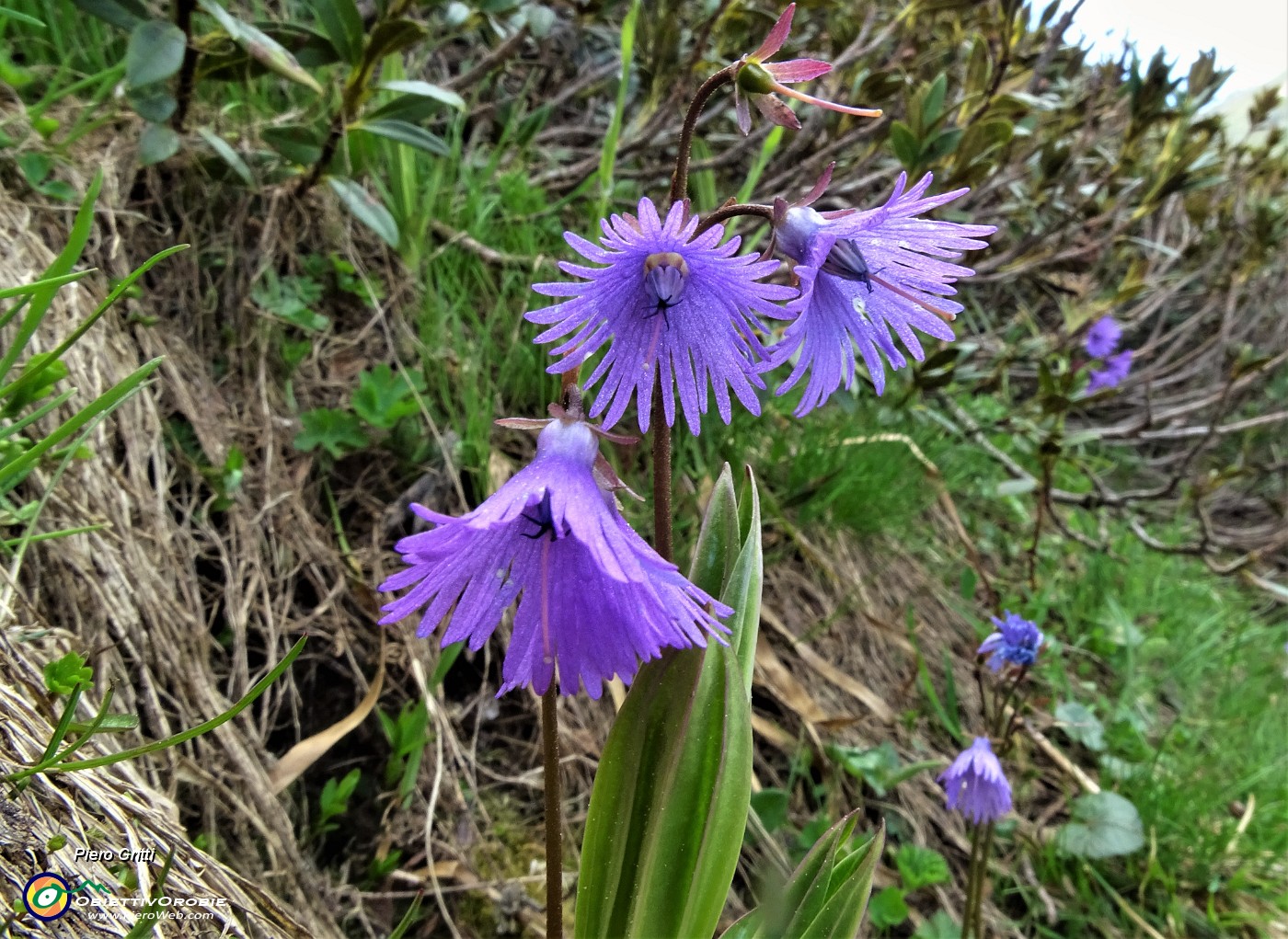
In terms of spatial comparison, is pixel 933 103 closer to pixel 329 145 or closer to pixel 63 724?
pixel 329 145

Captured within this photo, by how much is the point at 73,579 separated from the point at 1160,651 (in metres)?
3.38

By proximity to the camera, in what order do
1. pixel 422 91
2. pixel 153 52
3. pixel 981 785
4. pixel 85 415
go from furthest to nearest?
pixel 422 91 < pixel 981 785 < pixel 153 52 < pixel 85 415

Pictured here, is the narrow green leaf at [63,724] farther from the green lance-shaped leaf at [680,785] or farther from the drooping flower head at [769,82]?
the drooping flower head at [769,82]

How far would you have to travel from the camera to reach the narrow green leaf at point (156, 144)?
170cm

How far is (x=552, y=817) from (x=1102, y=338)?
406 centimetres

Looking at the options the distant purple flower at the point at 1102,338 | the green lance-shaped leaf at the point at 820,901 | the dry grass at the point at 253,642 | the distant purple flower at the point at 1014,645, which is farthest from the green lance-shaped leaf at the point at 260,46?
the distant purple flower at the point at 1102,338

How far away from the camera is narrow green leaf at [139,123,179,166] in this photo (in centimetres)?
170

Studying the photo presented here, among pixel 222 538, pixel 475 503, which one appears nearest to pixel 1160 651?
pixel 475 503

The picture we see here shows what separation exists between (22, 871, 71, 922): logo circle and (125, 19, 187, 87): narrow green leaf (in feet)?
4.75

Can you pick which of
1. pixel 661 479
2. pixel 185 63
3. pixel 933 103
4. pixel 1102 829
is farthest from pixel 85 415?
pixel 1102 829

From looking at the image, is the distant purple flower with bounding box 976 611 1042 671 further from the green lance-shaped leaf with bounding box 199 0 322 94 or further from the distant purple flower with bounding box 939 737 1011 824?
the green lance-shaped leaf with bounding box 199 0 322 94

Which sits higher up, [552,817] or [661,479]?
[661,479]

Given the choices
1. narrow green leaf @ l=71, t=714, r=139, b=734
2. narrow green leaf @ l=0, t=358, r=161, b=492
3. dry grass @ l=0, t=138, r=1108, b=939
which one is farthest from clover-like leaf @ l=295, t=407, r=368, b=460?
narrow green leaf @ l=71, t=714, r=139, b=734

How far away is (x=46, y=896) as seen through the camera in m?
0.79
